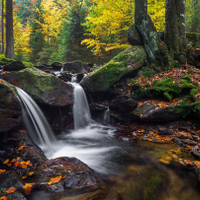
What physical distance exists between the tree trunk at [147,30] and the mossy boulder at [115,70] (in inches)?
15.1

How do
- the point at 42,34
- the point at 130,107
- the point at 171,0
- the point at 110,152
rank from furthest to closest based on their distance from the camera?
the point at 42,34 < the point at 171,0 < the point at 130,107 < the point at 110,152

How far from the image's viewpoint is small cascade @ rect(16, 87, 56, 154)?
15.8 ft

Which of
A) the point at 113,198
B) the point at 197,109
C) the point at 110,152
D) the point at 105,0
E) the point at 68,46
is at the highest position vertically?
the point at 105,0

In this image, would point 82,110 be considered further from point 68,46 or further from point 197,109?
point 68,46

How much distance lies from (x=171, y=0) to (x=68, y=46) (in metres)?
14.2

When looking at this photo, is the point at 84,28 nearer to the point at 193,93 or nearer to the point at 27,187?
the point at 193,93

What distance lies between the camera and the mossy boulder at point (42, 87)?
5.47 meters

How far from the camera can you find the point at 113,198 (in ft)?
8.25

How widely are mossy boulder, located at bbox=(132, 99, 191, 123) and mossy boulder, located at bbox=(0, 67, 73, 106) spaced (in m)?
3.18

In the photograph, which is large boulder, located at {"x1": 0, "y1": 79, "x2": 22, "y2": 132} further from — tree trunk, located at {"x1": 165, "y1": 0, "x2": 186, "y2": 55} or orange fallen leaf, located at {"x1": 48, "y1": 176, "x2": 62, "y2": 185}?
tree trunk, located at {"x1": 165, "y1": 0, "x2": 186, "y2": 55}

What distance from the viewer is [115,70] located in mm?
7223

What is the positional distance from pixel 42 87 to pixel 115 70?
11.3 feet

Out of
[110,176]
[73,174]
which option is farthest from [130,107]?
[73,174]

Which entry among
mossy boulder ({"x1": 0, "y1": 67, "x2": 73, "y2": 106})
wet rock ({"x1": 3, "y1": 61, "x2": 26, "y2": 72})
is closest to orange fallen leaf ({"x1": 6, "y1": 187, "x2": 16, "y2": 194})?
mossy boulder ({"x1": 0, "y1": 67, "x2": 73, "y2": 106})
